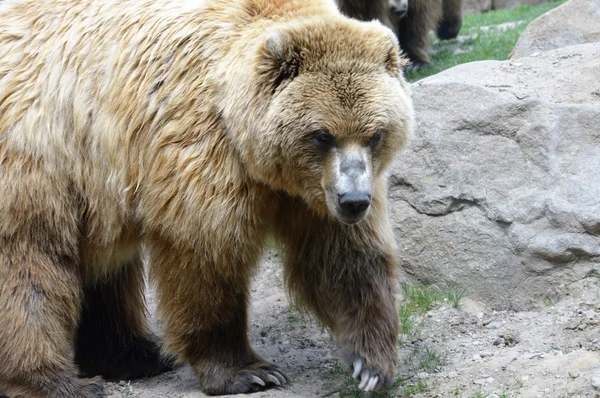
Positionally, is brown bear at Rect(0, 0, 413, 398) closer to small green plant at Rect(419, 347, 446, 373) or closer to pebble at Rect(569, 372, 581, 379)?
small green plant at Rect(419, 347, 446, 373)

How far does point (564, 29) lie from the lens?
9562 millimetres

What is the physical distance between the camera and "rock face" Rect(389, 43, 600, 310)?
6168mm

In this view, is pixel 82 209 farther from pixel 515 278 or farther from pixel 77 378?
pixel 515 278

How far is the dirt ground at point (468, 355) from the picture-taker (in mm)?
5137

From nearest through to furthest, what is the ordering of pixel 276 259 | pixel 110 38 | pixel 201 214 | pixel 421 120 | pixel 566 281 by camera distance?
1. pixel 201 214
2. pixel 110 38
3. pixel 566 281
4. pixel 421 120
5. pixel 276 259

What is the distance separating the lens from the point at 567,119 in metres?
6.46

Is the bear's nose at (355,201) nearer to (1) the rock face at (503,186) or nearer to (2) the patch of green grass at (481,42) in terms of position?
(1) the rock face at (503,186)

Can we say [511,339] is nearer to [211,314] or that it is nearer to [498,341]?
[498,341]

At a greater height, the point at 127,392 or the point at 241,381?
the point at 241,381

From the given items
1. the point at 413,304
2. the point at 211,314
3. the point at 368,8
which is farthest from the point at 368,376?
the point at 368,8

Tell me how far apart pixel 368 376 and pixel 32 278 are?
201cm

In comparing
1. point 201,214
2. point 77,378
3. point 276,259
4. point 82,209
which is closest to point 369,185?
point 201,214

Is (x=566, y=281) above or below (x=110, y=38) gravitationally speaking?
below

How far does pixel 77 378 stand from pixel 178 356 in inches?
24.7
